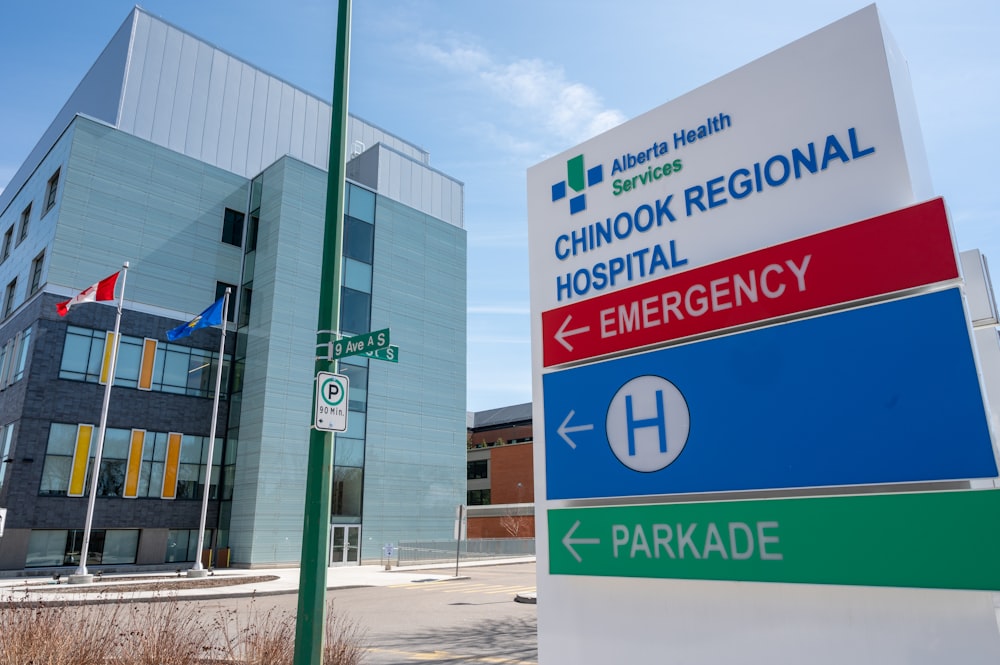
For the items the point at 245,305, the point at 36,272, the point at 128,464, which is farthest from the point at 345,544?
the point at 36,272

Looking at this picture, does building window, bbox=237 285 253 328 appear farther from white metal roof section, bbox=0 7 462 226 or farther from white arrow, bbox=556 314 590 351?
white arrow, bbox=556 314 590 351

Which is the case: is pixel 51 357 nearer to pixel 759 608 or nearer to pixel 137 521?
pixel 137 521

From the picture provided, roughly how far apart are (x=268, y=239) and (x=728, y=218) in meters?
38.1

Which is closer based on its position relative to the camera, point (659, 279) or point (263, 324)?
point (659, 279)

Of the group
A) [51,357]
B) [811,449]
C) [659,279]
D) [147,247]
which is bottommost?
[811,449]

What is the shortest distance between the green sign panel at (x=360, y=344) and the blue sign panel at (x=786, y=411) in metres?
2.51

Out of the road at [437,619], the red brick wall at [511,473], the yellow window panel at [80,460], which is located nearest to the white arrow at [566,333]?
the road at [437,619]

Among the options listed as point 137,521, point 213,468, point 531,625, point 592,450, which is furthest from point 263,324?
point 592,450

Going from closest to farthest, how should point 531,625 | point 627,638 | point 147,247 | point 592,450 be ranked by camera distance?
1. point 627,638
2. point 592,450
3. point 531,625
4. point 147,247

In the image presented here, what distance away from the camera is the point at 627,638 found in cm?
464

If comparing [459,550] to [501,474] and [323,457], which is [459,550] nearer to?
[501,474]

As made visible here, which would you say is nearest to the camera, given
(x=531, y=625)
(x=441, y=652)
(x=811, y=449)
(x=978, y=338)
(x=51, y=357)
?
(x=811, y=449)

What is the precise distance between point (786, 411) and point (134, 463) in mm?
36254

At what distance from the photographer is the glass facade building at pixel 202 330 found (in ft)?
106
